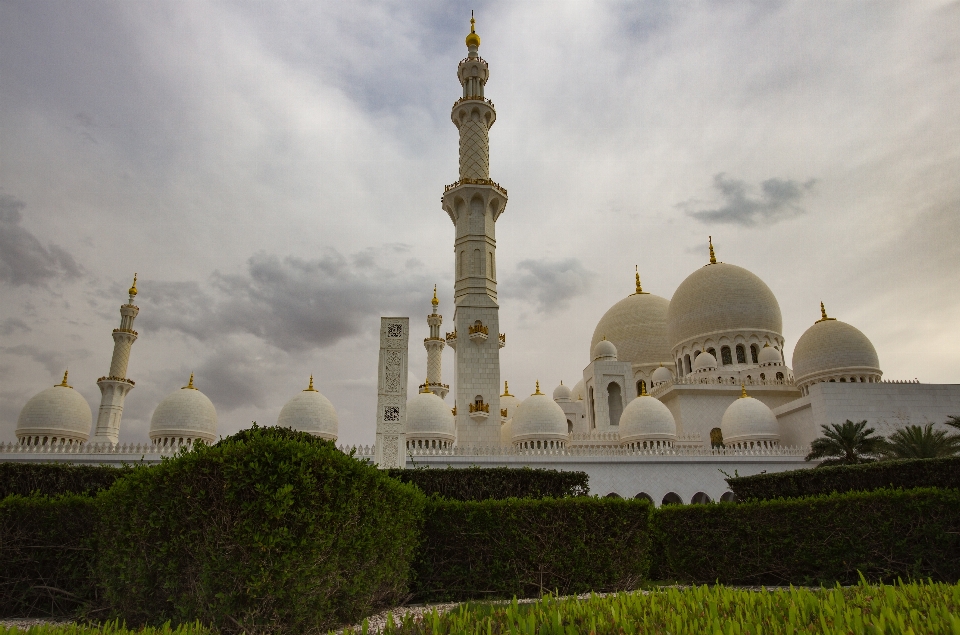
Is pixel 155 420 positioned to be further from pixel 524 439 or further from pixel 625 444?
pixel 625 444

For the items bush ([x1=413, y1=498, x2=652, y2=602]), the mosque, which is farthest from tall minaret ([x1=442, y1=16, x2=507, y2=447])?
bush ([x1=413, y1=498, x2=652, y2=602])

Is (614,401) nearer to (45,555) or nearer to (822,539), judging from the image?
(822,539)

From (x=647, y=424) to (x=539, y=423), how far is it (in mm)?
4551

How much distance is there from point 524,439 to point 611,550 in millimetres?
16681

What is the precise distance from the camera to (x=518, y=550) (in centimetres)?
782

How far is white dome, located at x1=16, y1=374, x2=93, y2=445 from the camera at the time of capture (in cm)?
2466

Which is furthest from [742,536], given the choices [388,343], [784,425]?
[784,425]

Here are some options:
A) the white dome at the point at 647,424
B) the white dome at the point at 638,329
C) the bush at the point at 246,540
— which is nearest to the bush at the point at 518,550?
the bush at the point at 246,540

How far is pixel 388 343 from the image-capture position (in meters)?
19.4

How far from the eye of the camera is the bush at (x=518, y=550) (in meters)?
7.74

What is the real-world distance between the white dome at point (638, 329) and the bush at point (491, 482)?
26.7m

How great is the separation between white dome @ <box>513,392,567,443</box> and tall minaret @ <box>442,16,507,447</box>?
954mm

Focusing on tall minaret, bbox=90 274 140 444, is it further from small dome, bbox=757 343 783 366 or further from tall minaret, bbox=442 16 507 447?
small dome, bbox=757 343 783 366

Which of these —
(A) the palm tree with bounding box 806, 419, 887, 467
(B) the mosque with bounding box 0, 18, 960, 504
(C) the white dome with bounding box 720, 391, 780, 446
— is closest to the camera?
(A) the palm tree with bounding box 806, 419, 887, 467
